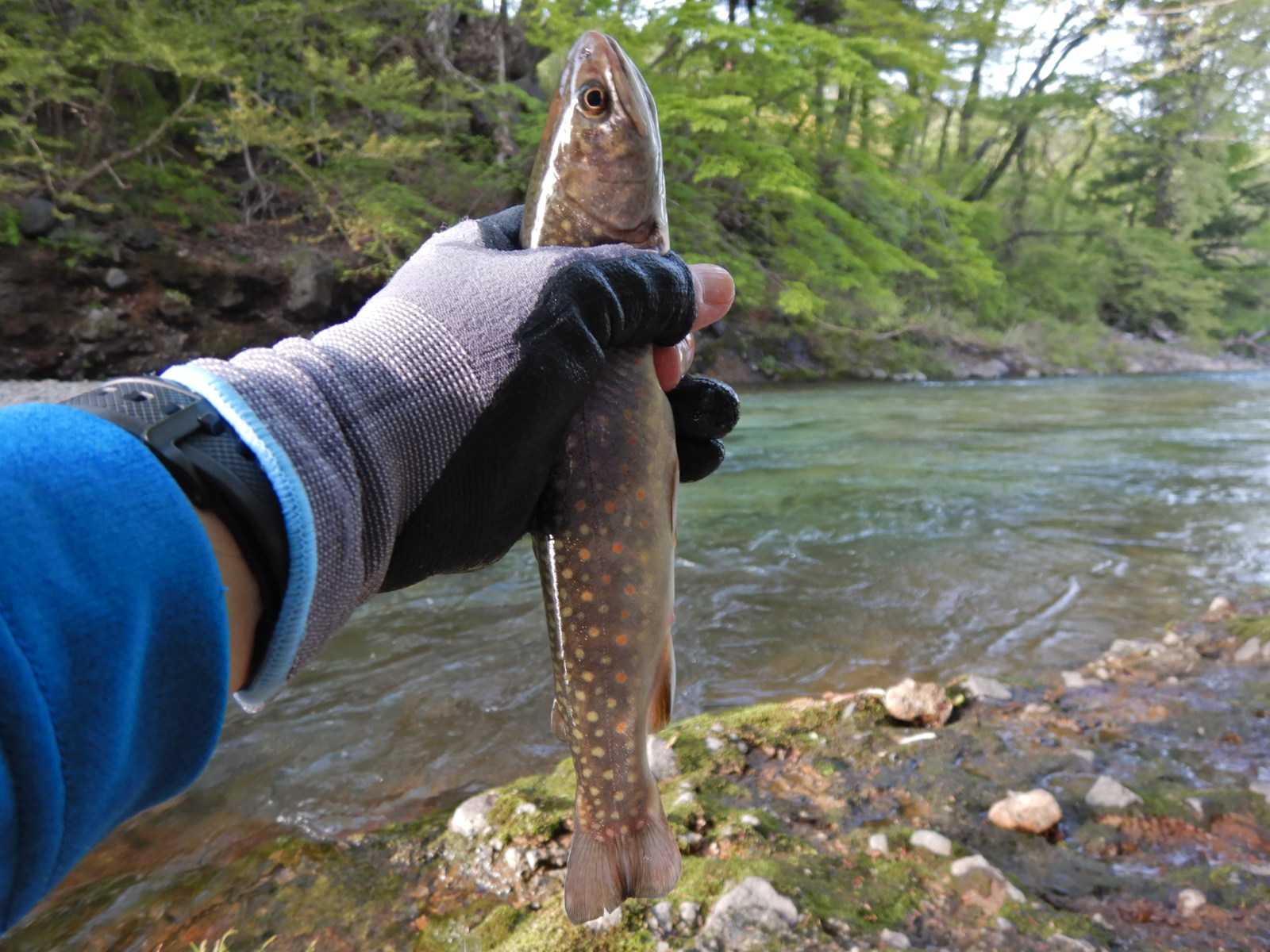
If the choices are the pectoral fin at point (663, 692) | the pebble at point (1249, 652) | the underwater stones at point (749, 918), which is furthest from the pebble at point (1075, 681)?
the pectoral fin at point (663, 692)

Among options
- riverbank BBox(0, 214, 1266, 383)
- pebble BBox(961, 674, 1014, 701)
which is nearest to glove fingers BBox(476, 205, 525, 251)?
pebble BBox(961, 674, 1014, 701)

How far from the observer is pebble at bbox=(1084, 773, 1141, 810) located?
2.42 m

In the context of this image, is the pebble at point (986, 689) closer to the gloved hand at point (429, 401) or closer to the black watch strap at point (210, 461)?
the gloved hand at point (429, 401)

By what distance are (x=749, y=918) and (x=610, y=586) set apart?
909mm

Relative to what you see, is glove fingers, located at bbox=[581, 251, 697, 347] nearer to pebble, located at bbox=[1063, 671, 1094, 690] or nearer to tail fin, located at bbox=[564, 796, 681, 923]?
tail fin, located at bbox=[564, 796, 681, 923]

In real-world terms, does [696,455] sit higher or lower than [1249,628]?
higher

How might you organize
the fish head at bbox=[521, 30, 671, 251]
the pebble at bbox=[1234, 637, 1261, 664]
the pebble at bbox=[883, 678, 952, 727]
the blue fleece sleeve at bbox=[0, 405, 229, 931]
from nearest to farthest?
the blue fleece sleeve at bbox=[0, 405, 229, 931] < the fish head at bbox=[521, 30, 671, 251] < the pebble at bbox=[883, 678, 952, 727] < the pebble at bbox=[1234, 637, 1261, 664]

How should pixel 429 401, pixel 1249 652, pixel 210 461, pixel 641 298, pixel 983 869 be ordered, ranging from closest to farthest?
1. pixel 210 461
2. pixel 429 401
3. pixel 641 298
4. pixel 983 869
5. pixel 1249 652

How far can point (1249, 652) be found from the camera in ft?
12.1

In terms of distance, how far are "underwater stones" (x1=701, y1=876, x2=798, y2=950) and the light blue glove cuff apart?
127cm

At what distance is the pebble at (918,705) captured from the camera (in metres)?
3.01

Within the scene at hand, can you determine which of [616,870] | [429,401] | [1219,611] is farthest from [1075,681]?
[429,401]

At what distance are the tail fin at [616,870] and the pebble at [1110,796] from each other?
1.57m

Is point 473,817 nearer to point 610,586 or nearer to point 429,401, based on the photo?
point 610,586
